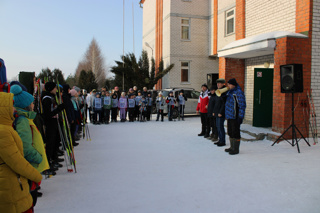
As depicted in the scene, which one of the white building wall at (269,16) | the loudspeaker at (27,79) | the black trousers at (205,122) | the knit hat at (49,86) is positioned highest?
the white building wall at (269,16)

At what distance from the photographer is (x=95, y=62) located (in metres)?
49.9

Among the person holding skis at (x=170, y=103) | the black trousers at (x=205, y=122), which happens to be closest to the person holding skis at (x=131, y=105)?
the person holding skis at (x=170, y=103)

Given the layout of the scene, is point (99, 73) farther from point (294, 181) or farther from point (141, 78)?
point (294, 181)

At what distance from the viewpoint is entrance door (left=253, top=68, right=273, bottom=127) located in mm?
9711

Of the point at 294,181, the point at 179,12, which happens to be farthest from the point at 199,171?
the point at 179,12

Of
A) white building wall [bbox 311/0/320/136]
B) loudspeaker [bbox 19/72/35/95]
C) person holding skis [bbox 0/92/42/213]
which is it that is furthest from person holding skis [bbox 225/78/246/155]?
person holding skis [bbox 0/92/42/213]

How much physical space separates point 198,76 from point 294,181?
16528 mm

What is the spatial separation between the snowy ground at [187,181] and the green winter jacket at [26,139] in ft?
4.00

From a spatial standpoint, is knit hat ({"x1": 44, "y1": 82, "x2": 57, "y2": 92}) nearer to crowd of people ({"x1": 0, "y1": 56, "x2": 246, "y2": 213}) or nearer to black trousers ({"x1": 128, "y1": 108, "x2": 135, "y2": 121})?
crowd of people ({"x1": 0, "y1": 56, "x2": 246, "y2": 213})

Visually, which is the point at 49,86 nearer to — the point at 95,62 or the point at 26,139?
the point at 26,139

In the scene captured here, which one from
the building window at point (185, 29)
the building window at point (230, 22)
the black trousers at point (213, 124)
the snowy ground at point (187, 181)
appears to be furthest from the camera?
the building window at point (185, 29)

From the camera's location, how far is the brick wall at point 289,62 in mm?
7773

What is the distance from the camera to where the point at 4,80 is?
3732 mm

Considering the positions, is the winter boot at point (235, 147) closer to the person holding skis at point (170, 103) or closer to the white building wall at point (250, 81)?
the white building wall at point (250, 81)
